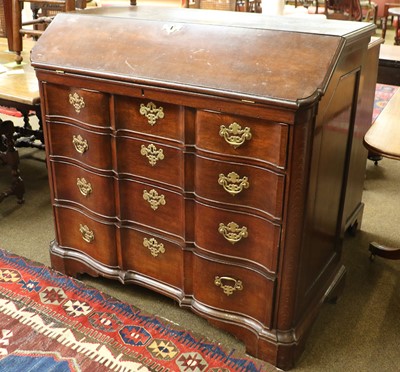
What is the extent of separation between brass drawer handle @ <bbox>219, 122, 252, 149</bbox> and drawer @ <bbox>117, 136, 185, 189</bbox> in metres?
0.20

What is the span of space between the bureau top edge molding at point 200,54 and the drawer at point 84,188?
41cm

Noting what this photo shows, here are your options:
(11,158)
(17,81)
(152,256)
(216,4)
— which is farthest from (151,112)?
(216,4)

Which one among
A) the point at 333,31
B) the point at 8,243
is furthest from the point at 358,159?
the point at 8,243

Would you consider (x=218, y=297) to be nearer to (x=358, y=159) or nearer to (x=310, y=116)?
(x=310, y=116)

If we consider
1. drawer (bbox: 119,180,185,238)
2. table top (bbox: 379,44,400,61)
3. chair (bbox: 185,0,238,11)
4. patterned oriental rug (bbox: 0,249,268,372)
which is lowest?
patterned oriental rug (bbox: 0,249,268,372)

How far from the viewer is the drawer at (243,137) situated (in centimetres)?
148

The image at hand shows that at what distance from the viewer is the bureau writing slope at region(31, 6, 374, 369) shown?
59.1 inches

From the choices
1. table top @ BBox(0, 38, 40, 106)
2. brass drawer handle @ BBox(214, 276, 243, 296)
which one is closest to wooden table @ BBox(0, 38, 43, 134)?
table top @ BBox(0, 38, 40, 106)

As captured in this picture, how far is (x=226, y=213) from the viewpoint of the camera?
Answer: 5.49 feet

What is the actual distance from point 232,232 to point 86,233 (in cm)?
72

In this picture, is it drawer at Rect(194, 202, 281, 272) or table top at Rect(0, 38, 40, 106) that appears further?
table top at Rect(0, 38, 40, 106)

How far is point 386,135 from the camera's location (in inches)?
69.7

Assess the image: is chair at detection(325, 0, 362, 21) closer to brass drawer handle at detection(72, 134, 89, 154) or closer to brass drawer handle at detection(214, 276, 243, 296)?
brass drawer handle at detection(72, 134, 89, 154)

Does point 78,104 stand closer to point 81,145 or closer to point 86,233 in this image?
point 81,145
